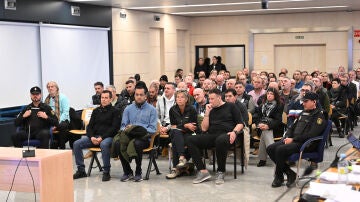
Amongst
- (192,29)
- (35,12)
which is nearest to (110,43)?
(35,12)

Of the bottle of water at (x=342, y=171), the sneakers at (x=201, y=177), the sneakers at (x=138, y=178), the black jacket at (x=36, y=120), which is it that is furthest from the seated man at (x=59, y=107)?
the bottle of water at (x=342, y=171)

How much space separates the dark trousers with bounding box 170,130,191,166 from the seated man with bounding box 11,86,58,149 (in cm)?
187

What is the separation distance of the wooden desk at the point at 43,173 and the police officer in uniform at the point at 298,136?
2423 millimetres

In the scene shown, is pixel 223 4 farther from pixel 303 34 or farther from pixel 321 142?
pixel 321 142

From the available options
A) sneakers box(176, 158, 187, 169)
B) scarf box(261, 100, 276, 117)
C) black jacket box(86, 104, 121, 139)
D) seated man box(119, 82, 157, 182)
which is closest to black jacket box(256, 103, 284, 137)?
scarf box(261, 100, 276, 117)

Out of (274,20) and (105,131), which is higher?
(274,20)

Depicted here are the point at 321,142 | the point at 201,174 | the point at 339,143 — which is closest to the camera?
the point at 321,142

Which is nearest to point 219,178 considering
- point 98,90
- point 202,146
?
point 202,146

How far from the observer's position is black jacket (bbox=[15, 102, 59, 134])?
24.5 feet

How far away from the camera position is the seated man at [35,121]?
7.40 m

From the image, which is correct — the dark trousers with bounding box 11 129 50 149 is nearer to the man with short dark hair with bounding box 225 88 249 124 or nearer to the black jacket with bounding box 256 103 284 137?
the man with short dark hair with bounding box 225 88 249 124

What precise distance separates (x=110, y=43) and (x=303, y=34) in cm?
682

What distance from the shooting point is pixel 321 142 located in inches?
237

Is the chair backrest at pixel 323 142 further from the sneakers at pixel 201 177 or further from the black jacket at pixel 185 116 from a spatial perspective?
the black jacket at pixel 185 116
